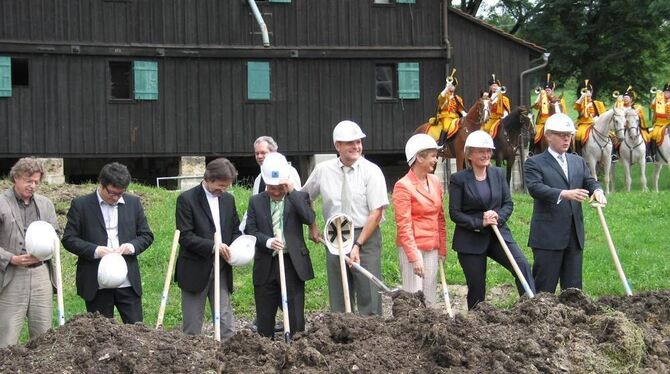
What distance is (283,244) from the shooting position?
339 inches

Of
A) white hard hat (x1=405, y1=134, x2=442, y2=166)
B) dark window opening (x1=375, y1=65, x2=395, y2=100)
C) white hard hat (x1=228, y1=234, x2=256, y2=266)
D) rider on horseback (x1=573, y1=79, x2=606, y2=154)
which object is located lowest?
white hard hat (x1=228, y1=234, x2=256, y2=266)

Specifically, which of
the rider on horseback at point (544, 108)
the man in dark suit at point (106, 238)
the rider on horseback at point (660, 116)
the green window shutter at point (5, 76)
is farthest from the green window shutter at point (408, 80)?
the man in dark suit at point (106, 238)

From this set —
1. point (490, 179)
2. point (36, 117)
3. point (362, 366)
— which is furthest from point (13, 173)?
point (36, 117)

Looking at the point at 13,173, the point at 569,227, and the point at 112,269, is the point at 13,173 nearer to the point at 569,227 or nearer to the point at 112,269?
the point at 112,269

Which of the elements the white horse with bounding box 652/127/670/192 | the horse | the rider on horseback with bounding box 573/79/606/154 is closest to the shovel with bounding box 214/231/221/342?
the horse

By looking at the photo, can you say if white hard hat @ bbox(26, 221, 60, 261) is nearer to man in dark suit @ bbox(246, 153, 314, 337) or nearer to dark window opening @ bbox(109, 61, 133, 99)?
man in dark suit @ bbox(246, 153, 314, 337)

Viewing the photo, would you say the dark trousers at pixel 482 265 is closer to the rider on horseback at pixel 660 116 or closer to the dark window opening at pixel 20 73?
the rider on horseback at pixel 660 116

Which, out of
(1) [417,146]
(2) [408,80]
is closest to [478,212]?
(1) [417,146]

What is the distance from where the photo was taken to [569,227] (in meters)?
9.30

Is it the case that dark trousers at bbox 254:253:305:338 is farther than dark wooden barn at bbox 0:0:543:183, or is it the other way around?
dark wooden barn at bbox 0:0:543:183

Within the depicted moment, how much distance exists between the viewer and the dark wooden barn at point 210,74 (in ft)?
79.1

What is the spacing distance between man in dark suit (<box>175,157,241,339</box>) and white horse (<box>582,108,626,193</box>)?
16.1 metres

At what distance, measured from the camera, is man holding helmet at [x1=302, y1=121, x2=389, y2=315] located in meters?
9.04

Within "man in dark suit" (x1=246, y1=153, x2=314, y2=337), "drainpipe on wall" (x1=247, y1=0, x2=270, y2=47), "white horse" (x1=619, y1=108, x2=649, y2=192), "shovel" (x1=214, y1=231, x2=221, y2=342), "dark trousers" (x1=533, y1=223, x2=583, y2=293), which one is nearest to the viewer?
"shovel" (x1=214, y1=231, x2=221, y2=342)
